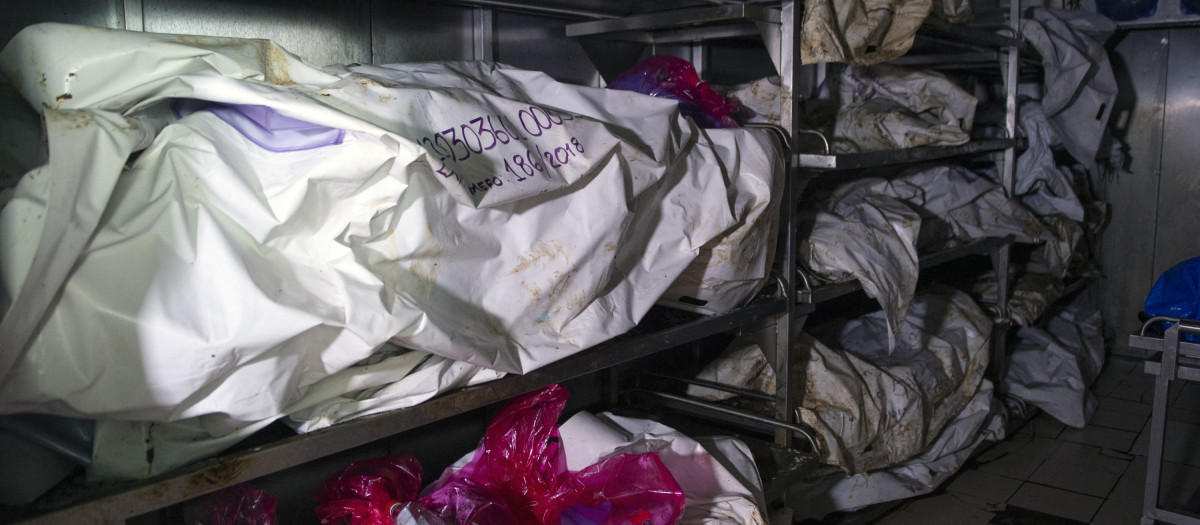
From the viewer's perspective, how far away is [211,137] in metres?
1.02

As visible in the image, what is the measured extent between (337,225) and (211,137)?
0.19m

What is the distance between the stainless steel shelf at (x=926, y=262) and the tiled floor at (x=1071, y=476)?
766 mm

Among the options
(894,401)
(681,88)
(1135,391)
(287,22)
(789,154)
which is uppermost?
(287,22)

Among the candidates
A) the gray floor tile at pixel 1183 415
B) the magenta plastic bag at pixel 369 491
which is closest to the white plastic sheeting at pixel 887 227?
the magenta plastic bag at pixel 369 491

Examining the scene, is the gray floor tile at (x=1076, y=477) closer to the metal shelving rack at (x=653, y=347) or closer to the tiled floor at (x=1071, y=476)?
the tiled floor at (x=1071, y=476)

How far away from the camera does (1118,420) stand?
11.3ft

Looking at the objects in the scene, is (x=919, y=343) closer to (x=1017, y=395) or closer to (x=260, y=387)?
(x=1017, y=395)

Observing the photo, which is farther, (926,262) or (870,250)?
(926,262)

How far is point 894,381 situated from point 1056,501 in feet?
2.60

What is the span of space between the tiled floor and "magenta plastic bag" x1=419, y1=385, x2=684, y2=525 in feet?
5.00

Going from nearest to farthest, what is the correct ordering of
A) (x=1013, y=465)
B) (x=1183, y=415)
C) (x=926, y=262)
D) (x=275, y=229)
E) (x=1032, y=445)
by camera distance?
(x=275, y=229)
(x=926, y=262)
(x=1013, y=465)
(x=1032, y=445)
(x=1183, y=415)

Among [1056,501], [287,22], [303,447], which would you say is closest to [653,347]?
[303,447]

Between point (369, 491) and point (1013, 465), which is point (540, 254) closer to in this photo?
point (369, 491)

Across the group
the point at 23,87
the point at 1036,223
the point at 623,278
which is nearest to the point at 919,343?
the point at 1036,223
